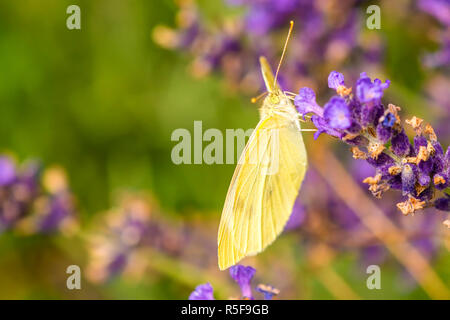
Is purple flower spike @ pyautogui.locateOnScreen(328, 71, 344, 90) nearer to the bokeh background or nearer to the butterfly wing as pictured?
the butterfly wing

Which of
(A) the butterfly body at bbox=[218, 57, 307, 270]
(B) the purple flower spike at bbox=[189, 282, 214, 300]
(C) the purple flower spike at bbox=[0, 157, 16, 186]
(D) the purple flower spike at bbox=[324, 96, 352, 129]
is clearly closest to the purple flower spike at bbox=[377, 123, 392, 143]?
(D) the purple flower spike at bbox=[324, 96, 352, 129]

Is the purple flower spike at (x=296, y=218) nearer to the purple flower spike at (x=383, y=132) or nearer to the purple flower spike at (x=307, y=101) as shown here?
the purple flower spike at (x=307, y=101)

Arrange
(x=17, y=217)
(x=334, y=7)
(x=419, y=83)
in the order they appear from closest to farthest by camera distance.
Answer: (x=334, y=7) → (x=17, y=217) → (x=419, y=83)

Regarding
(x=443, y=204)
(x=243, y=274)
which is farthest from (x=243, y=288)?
(x=443, y=204)

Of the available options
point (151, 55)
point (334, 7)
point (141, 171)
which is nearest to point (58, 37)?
point (151, 55)
